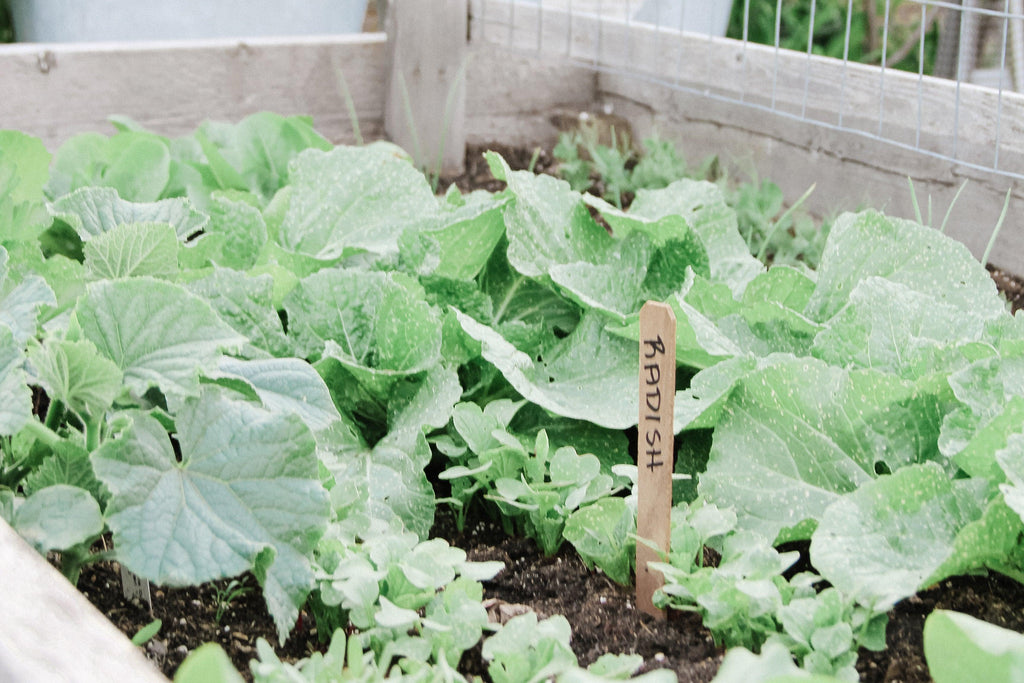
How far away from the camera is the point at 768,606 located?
80 cm

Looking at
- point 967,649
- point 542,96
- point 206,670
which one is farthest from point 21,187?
point 542,96

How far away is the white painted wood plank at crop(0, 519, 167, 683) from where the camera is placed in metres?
0.61

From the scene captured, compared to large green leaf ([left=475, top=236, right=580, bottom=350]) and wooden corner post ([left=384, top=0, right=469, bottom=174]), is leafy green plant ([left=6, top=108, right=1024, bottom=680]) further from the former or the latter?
wooden corner post ([left=384, top=0, right=469, bottom=174])

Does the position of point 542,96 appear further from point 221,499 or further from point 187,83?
point 221,499

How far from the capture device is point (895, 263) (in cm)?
124

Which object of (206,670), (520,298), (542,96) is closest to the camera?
(206,670)

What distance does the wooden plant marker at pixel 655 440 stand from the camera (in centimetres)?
82

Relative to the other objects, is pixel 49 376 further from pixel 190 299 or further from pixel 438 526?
pixel 438 526

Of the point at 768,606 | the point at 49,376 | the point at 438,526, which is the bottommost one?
the point at 438,526

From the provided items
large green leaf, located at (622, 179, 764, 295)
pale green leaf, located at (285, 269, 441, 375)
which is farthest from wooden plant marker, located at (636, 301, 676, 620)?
large green leaf, located at (622, 179, 764, 295)

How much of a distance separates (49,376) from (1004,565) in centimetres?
81

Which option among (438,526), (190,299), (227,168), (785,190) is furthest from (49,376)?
(785,190)

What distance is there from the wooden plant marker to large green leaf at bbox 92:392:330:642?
27 cm

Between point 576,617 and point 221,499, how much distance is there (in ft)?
1.07
